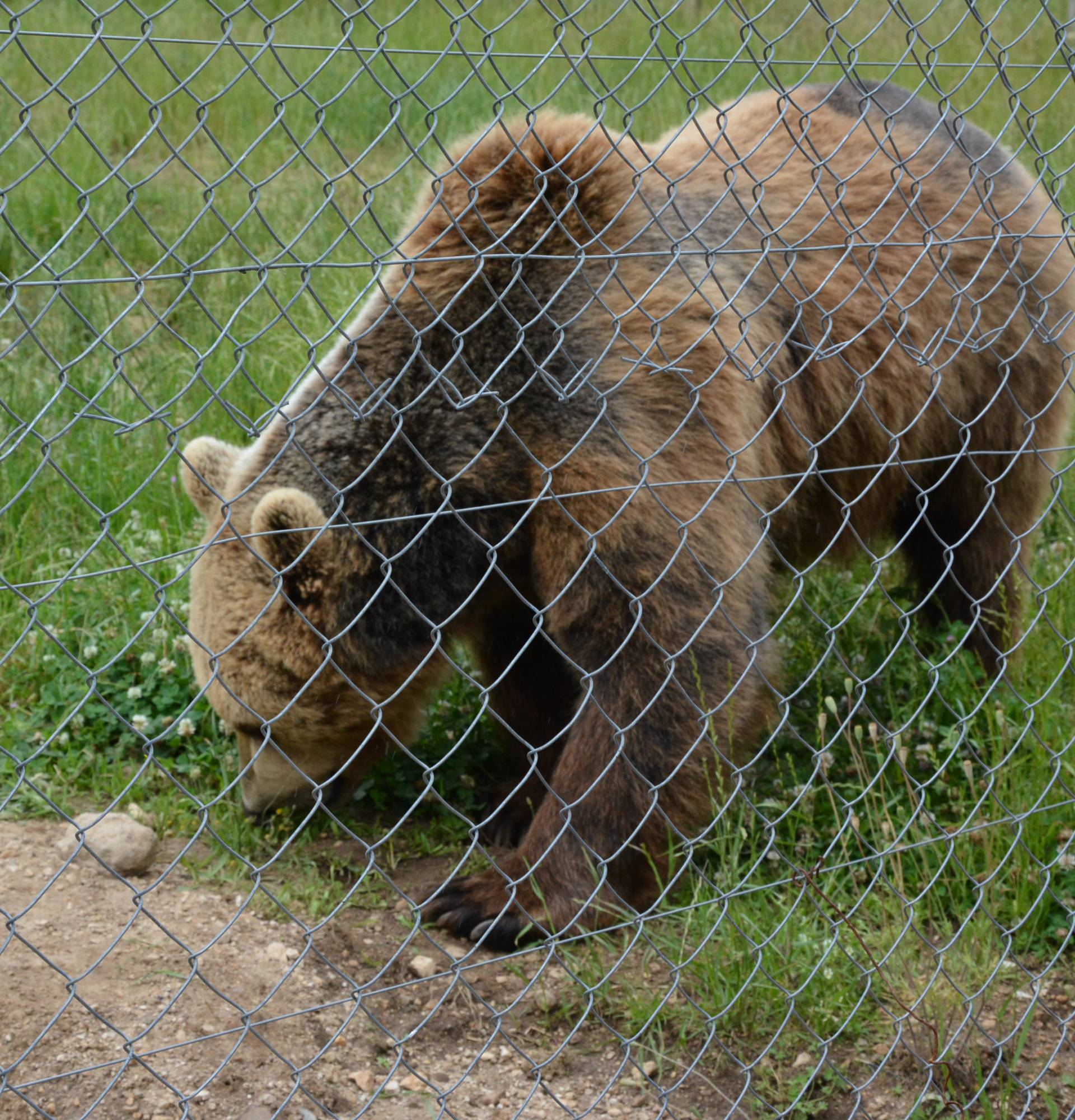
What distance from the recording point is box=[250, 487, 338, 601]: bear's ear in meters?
2.74

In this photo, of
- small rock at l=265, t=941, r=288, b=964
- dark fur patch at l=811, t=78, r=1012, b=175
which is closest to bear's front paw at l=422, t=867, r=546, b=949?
small rock at l=265, t=941, r=288, b=964

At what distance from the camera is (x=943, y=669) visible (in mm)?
3758

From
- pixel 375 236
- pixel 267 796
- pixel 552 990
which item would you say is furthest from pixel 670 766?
pixel 375 236

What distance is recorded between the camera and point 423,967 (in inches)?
119

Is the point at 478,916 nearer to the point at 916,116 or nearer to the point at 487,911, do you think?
the point at 487,911

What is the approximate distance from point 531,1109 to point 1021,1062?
39.2 inches

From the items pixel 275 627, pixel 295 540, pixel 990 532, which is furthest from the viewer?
pixel 990 532

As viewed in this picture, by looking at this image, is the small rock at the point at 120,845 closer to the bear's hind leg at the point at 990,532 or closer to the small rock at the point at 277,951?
the small rock at the point at 277,951

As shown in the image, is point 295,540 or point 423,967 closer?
point 295,540

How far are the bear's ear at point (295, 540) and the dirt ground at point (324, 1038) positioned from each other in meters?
0.74

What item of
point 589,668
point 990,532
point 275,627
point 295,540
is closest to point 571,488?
point 589,668

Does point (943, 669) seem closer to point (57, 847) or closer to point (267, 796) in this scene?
point (267, 796)

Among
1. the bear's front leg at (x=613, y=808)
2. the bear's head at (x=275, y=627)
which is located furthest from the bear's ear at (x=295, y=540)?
the bear's front leg at (x=613, y=808)

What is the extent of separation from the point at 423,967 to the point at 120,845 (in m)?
0.79
